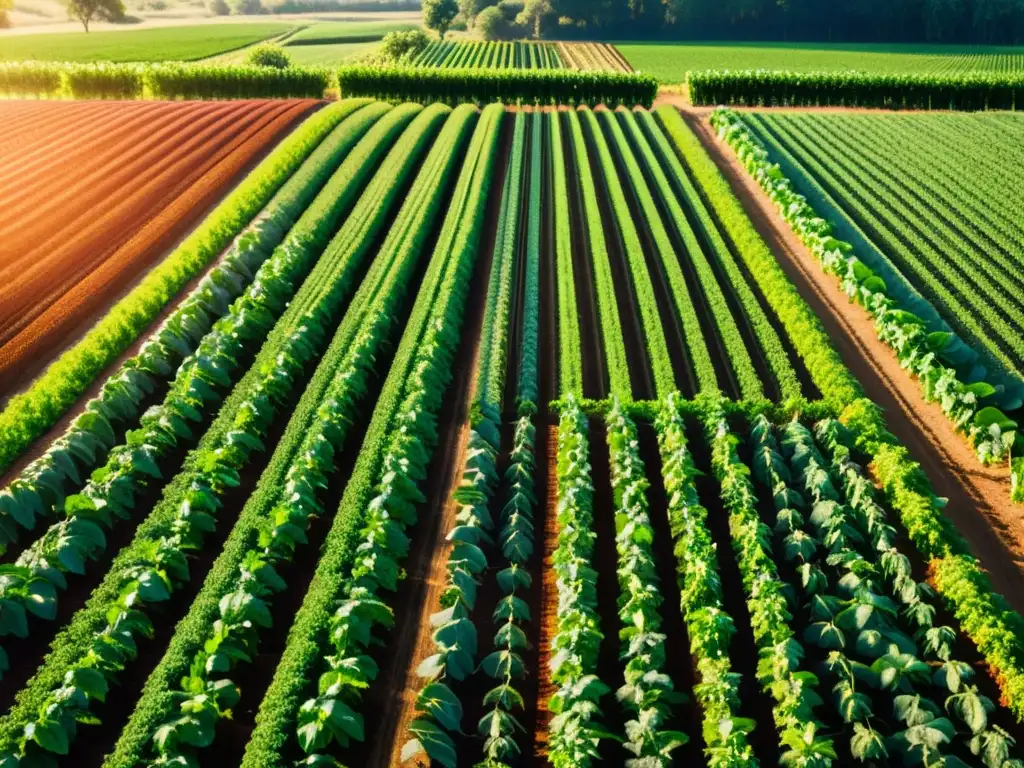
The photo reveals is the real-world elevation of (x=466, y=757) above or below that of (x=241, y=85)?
below

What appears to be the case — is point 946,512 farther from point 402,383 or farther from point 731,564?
point 402,383

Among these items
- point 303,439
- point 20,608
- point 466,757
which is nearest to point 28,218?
point 303,439

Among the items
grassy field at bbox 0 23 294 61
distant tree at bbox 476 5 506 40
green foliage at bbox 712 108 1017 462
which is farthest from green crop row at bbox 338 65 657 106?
distant tree at bbox 476 5 506 40

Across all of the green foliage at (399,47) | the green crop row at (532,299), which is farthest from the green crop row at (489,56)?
the green crop row at (532,299)

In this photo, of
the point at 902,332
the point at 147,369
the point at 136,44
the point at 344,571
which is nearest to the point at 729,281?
the point at 902,332

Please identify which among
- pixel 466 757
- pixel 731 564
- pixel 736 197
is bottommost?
pixel 466 757

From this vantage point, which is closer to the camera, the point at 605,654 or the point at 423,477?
the point at 605,654

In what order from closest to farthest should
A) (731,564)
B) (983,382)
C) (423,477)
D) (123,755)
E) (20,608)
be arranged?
1. (123,755)
2. (20,608)
3. (731,564)
4. (423,477)
5. (983,382)
